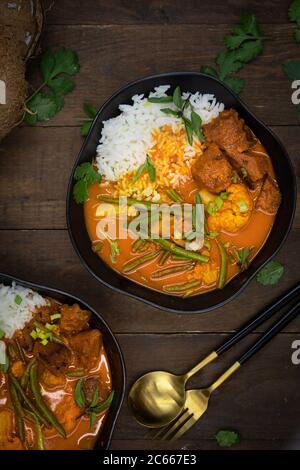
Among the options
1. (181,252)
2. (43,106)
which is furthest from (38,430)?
(43,106)

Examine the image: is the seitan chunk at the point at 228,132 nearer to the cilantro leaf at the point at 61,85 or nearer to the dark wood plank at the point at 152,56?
the dark wood plank at the point at 152,56

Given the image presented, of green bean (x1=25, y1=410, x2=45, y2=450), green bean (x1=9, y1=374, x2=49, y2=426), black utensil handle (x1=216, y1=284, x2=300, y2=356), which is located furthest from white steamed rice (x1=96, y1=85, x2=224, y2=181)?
green bean (x1=25, y1=410, x2=45, y2=450)

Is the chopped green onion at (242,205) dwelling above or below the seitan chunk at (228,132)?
below

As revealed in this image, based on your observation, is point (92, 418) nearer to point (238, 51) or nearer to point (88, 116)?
point (88, 116)

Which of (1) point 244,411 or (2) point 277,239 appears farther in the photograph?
(1) point 244,411

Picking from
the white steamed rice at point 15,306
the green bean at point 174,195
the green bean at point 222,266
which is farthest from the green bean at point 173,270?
the white steamed rice at point 15,306

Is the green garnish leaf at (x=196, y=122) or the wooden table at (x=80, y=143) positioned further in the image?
the wooden table at (x=80, y=143)

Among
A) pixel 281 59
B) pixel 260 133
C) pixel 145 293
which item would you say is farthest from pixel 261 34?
pixel 145 293

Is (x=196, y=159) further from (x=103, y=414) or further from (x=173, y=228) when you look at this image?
(x=103, y=414)
